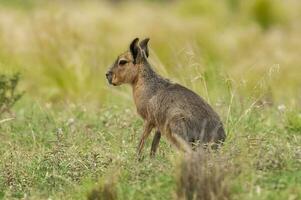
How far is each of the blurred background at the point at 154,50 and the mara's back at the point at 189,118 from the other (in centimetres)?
88

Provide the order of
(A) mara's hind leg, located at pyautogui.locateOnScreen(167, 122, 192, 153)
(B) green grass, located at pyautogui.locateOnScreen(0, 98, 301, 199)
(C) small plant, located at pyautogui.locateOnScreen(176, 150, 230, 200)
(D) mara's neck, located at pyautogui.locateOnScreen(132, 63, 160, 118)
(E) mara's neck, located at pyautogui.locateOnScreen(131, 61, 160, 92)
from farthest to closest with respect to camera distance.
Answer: (E) mara's neck, located at pyautogui.locateOnScreen(131, 61, 160, 92) → (D) mara's neck, located at pyautogui.locateOnScreen(132, 63, 160, 118) → (A) mara's hind leg, located at pyautogui.locateOnScreen(167, 122, 192, 153) → (B) green grass, located at pyautogui.locateOnScreen(0, 98, 301, 199) → (C) small plant, located at pyautogui.locateOnScreen(176, 150, 230, 200)

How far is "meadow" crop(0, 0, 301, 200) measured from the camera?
24.2ft

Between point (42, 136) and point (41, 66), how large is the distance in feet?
15.4

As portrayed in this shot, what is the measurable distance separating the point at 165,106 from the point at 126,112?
2232mm

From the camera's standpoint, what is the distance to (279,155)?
7.84 meters

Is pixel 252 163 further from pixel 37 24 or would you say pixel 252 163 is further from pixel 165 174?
pixel 37 24

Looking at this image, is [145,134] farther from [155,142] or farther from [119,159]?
[119,159]

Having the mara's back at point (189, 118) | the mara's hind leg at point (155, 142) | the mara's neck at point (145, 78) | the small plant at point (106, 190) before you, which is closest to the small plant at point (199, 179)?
the small plant at point (106, 190)

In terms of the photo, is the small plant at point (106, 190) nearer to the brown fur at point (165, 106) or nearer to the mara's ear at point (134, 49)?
the brown fur at point (165, 106)

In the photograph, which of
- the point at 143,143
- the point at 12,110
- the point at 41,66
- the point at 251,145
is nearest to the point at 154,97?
the point at 143,143

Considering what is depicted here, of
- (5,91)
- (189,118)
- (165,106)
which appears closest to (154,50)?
(5,91)

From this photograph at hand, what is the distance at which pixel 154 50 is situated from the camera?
1642cm

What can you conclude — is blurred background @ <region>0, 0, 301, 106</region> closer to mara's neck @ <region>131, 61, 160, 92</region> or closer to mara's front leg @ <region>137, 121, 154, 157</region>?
mara's neck @ <region>131, 61, 160, 92</region>

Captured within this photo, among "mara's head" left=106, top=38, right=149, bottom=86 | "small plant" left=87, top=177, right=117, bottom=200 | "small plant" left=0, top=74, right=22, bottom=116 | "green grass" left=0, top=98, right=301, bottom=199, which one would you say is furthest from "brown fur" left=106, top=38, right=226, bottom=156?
"small plant" left=0, top=74, right=22, bottom=116
